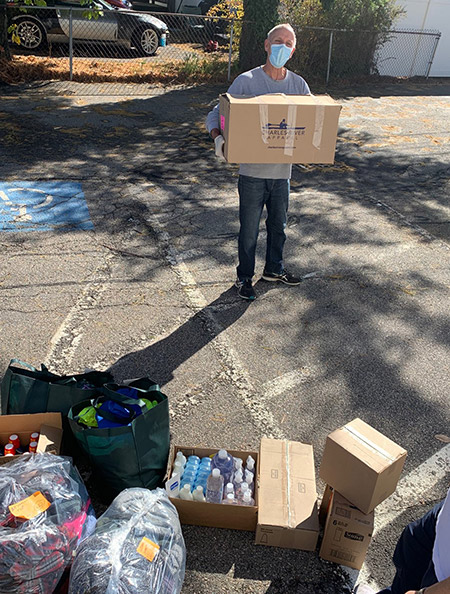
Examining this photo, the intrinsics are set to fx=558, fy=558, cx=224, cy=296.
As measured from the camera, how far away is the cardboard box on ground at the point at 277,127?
427 centimetres

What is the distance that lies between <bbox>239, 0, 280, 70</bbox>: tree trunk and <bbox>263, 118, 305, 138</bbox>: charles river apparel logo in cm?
988

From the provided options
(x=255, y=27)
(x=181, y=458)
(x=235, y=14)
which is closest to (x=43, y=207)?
(x=181, y=458)

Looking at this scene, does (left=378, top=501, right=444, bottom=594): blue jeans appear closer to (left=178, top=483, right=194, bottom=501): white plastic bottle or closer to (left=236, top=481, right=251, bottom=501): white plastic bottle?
(left=236, top=481, right=251, bottom=501): white plastic bottle

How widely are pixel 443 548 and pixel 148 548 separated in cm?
127

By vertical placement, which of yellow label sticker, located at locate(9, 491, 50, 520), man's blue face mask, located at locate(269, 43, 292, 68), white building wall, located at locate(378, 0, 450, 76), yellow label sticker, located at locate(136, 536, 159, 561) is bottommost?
white building wall, located at locate(378, 0, 450, 76)

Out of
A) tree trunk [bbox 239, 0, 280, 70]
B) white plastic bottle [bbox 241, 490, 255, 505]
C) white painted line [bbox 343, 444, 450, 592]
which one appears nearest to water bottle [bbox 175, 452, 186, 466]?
white plastic bottle [bbox 241, 490, 255, 505]

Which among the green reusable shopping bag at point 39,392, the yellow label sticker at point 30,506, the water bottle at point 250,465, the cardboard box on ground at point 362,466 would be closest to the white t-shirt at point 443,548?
the cardboard box on ground at point 362,466

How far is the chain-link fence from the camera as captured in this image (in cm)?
1370

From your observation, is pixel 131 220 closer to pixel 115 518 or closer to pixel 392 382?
pixel 392 382

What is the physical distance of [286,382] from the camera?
4.23m

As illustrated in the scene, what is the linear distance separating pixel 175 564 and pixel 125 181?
228 inches

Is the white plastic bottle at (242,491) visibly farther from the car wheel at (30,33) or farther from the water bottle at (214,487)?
the car wheel at (30,33)

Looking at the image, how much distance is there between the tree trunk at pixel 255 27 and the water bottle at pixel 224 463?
12091 millimetres

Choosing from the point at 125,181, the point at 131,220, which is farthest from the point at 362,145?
the point at 131,220
